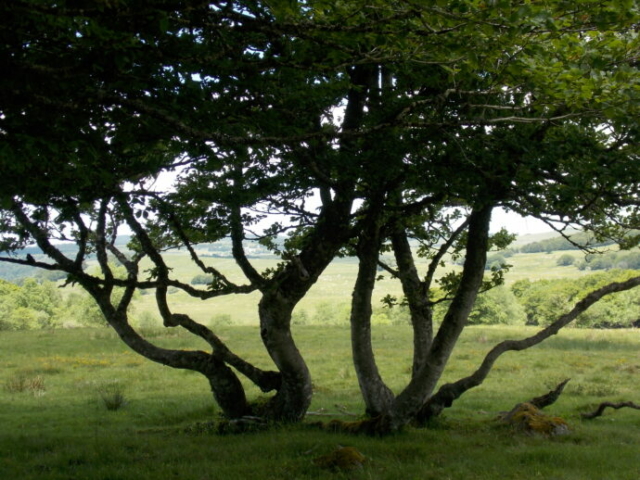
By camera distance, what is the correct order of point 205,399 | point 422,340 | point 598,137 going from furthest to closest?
point 205,399 → point 422,340 → point 598,137

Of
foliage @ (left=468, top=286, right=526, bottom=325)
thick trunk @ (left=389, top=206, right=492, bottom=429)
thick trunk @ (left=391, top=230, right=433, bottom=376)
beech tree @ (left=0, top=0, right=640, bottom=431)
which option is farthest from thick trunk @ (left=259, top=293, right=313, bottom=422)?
foliage @ (left=468, top=286, right=526, bottom=325)

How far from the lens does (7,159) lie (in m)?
5.56

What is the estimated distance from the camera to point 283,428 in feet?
41.0

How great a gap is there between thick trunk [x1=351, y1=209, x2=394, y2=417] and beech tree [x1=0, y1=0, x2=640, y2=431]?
0.05 m

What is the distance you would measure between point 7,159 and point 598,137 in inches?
403

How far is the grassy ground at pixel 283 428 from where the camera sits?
9.45 m

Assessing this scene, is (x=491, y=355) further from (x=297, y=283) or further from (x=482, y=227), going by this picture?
(x=297, y=283)

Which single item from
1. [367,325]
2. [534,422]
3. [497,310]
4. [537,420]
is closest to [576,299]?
[497,310]

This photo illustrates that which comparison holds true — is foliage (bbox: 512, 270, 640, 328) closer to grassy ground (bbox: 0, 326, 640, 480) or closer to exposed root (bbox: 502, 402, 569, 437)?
grassy ground (bbox: 0, 326, 640, 480)

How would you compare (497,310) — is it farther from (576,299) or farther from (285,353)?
(285,353)

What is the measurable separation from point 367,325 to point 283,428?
296cm

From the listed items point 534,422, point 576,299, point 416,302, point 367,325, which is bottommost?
point 576,299

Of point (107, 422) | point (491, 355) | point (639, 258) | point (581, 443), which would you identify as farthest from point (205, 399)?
point (639, 258)

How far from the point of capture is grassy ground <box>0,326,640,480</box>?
9445mm
